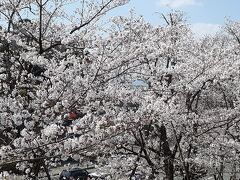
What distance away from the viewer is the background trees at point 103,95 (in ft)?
20.4

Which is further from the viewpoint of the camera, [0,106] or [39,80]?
[39,80]

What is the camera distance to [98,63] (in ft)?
24.9

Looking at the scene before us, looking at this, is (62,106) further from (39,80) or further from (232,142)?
(232,142)

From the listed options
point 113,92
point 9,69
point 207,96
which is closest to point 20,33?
point 9,69

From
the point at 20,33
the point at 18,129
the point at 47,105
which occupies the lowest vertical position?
the point at 18,129

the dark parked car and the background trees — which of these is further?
the dark parked car

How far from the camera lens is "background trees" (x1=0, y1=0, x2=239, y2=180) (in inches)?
245

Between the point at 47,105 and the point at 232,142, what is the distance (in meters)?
6.79

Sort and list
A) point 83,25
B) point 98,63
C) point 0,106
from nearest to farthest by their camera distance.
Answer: point 0,106
point 98,63
point 83,25

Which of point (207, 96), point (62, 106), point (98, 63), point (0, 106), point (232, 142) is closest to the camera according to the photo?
point (0, 106)

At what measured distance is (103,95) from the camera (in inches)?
353

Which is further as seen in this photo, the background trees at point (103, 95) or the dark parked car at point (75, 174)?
the dark parked car at point (75, 174)

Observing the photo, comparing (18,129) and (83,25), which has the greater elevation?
(83,25)

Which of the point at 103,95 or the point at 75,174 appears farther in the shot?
the point at 75,174
